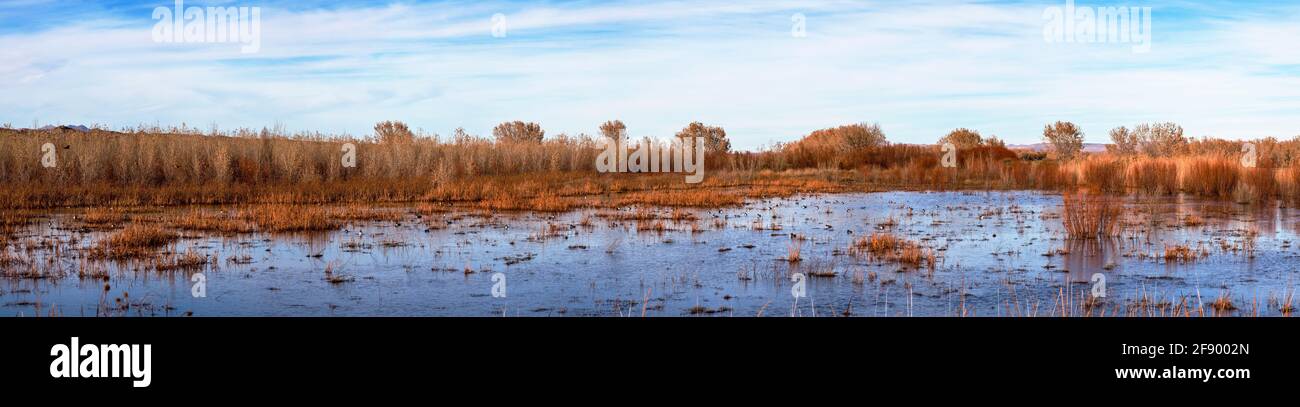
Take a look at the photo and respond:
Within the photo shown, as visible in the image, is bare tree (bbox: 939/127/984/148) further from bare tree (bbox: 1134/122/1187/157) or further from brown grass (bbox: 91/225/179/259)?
brown grass (bbox: 91/225/179/259)

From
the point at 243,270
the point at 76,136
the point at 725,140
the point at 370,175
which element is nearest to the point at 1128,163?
the point at 370,175

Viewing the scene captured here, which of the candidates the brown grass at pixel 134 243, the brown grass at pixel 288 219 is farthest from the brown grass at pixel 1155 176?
the brown grass at pixel 134 243

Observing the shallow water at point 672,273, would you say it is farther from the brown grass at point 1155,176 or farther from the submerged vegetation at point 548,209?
the brown grass at point 1155,176

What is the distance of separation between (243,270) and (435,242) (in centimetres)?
318

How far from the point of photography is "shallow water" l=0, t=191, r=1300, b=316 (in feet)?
26.9

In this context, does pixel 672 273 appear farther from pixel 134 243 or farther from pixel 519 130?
pixel 519 130

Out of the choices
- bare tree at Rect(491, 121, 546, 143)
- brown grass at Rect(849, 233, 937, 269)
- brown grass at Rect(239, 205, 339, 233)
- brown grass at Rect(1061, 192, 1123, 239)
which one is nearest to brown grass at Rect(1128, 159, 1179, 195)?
brown grass at Rect(1061, 192, 1123, 239)

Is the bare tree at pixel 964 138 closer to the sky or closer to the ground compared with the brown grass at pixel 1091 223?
closer to the sky

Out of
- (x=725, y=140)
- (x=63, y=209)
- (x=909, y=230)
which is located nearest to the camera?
(x=909, y=230)

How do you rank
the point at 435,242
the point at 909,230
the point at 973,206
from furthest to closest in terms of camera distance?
the point at 973,206 → the point at 909,230 → the point at 435,242

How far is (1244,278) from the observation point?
9625mm

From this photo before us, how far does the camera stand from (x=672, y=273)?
10.2 meters

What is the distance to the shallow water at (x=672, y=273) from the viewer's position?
8.20 metres
